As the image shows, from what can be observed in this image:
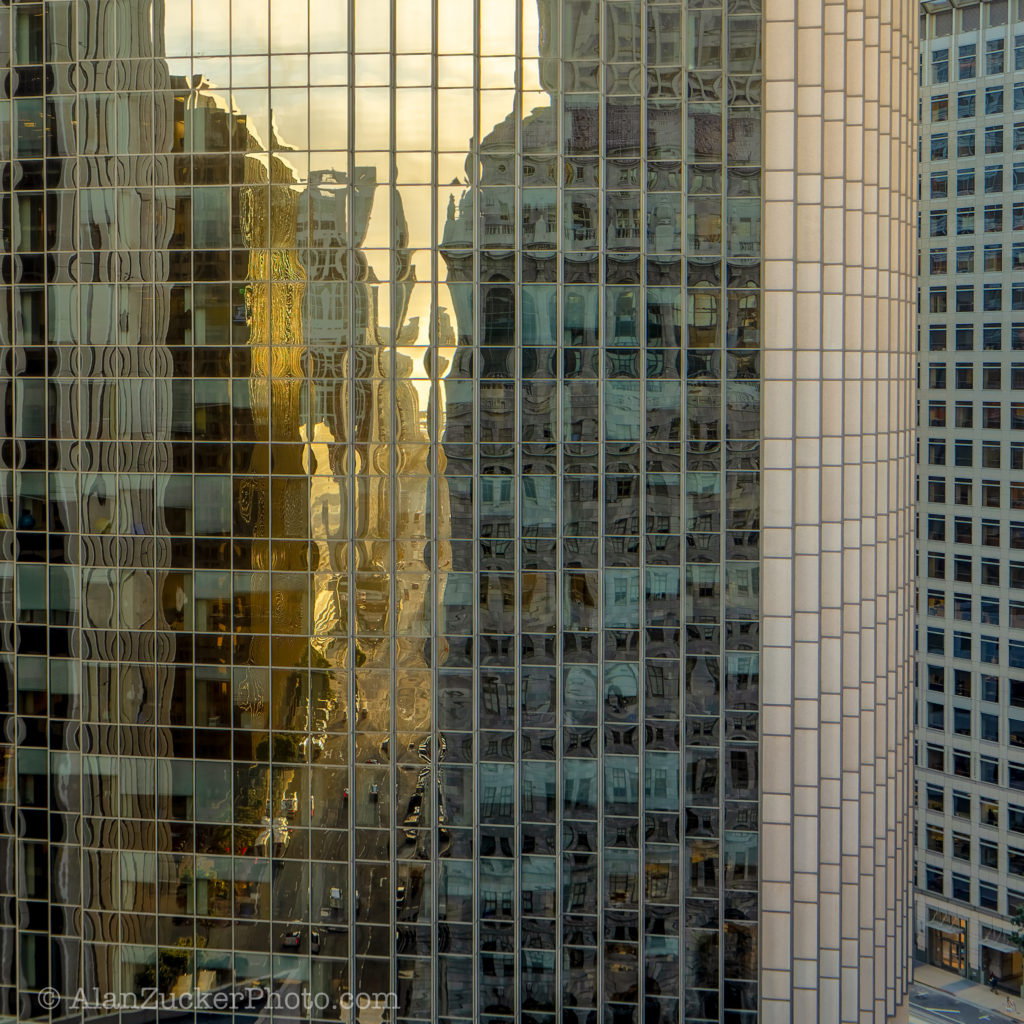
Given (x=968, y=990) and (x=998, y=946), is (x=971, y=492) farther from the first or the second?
(x=968, y=990)

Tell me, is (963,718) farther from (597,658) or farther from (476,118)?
(476,118)

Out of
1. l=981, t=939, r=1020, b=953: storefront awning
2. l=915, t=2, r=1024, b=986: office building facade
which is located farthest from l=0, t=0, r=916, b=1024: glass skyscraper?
Answer: l=981, t=939, r=1020, b=953: storefront awning

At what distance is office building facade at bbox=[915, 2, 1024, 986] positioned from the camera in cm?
7700

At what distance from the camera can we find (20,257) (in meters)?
39.8

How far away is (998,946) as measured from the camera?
77.5 metres

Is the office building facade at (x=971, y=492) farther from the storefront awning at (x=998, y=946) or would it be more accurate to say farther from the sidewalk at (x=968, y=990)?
the sidewalk at (x=968, y=990)

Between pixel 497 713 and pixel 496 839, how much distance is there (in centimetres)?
435

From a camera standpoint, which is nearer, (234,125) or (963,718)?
(234,125)

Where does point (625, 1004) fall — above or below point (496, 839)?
below

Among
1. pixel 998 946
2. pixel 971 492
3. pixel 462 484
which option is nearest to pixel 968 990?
pixel 998 946

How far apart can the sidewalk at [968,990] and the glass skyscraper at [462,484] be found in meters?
45.3

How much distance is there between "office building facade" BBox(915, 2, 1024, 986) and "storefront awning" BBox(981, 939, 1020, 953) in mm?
80

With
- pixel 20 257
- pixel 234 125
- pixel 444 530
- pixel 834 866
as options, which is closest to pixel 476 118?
pixel 234 125

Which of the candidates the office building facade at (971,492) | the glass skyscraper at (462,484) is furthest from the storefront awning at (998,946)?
the glass skyscraper at (462,484)
